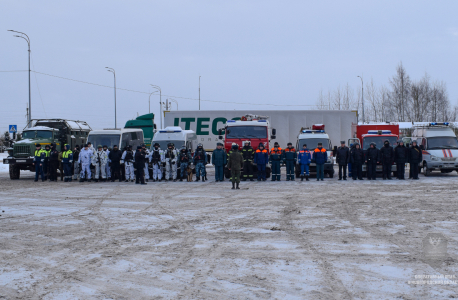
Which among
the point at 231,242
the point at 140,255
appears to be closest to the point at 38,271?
the point at 140,255

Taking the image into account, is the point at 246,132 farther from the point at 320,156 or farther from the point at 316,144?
the point at 320,156

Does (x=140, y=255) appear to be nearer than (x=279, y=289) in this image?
No

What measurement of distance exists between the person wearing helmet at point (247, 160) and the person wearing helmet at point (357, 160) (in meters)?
4.56

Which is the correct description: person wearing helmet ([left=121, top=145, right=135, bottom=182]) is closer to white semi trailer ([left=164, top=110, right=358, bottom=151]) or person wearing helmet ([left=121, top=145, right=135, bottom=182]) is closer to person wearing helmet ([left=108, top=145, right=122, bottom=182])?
person wearing helmet ([left=108, top=145, right=122, bottom=182])

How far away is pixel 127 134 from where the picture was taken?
26.9 metres

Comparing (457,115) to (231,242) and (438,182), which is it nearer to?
(438,182)

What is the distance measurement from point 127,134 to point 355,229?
19.0 meters

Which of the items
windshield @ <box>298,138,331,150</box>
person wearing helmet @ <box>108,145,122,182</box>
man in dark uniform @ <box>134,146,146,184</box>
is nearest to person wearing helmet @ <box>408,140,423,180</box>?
windshield @ <box>298,138,331,150</box>

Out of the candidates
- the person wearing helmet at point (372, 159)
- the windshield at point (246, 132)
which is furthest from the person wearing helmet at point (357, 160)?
the windshield at point (246, 132)

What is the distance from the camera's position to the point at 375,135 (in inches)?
1017

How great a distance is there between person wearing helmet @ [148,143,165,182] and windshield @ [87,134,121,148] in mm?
3204

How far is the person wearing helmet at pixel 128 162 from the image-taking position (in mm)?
23000

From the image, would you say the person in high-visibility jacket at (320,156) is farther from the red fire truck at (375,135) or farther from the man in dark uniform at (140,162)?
the man in dark uniform at (140,162)

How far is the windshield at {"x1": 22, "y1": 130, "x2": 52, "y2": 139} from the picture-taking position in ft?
88.1
